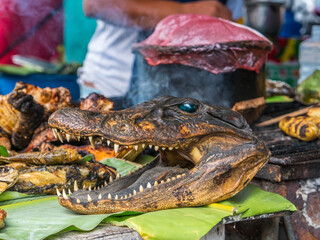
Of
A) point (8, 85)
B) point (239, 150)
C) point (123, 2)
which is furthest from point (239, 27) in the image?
point (8, 85)

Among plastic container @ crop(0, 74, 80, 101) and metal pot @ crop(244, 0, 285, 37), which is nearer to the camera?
plastic container @ crop(0, 74, 80, 101)

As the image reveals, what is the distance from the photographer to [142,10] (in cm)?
411

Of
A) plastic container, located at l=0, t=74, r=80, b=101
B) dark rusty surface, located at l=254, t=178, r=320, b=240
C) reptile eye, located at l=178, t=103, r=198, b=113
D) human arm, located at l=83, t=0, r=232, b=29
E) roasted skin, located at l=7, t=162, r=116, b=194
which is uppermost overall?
human arm, located at l=83, t=0, r=232, b=29

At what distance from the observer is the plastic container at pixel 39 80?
5762mm

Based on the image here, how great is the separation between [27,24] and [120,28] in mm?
3489

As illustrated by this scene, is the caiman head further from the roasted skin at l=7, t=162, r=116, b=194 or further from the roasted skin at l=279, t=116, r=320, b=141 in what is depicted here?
the roasted skin at l=279, t=116, r=320, b=141

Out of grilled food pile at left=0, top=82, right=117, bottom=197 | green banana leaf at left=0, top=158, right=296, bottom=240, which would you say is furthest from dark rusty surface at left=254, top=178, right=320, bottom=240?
grilled food pile at left=0, top=82, right=117, bottom=197

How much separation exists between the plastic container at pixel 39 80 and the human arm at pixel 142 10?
5.68ft

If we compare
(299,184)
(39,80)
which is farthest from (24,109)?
(39,80)

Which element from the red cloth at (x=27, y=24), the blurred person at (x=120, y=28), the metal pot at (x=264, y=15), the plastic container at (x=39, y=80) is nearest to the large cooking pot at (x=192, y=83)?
the blurred person at (x=120, y=28)

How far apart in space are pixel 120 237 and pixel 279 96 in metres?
4.77

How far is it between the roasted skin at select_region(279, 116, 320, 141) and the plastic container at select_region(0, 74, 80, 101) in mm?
3649

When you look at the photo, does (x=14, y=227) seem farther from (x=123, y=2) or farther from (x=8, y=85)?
(x=8, y=85)

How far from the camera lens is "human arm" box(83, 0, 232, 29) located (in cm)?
411
